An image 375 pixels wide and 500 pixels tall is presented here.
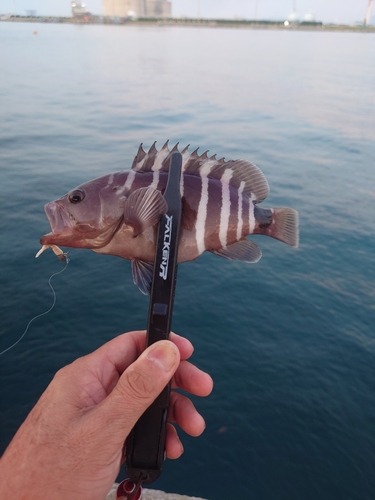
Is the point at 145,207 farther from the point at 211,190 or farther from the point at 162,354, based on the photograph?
the point at 162,354

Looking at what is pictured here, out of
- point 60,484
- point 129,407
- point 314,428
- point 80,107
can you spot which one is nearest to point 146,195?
point 129,407

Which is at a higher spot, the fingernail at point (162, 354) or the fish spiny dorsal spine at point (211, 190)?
the fish spiny dorsal spine at point (211, 190)

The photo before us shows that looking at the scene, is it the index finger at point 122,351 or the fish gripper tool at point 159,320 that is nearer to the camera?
the fish gripper tool at point 159,320

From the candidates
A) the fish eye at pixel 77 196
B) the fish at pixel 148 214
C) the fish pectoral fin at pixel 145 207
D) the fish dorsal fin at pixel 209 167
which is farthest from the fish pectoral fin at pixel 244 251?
the fish eye at pixel 77 196

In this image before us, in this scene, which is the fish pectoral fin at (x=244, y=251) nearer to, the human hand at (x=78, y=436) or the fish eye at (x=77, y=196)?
the human hand at (x=78, y=436)

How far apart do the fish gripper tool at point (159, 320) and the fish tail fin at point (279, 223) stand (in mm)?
725

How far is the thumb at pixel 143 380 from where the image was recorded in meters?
2.54

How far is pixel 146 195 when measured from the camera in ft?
7.93

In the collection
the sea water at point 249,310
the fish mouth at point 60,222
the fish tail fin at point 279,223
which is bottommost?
the sea water at point 249,310

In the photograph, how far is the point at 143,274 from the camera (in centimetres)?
258

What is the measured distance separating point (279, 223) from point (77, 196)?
1.51 metres

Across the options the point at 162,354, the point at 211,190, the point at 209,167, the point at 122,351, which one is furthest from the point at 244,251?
the point at 122,351

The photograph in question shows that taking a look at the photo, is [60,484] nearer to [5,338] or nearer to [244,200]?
[244,200]

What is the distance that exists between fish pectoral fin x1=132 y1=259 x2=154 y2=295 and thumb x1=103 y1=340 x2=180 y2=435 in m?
0.38
